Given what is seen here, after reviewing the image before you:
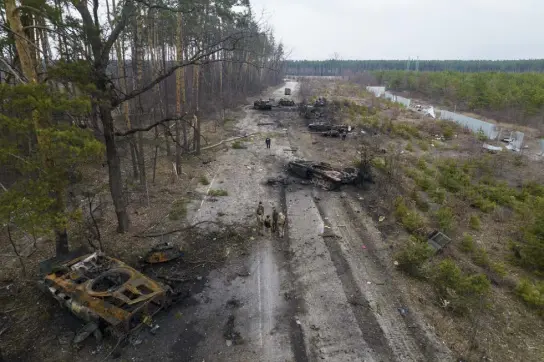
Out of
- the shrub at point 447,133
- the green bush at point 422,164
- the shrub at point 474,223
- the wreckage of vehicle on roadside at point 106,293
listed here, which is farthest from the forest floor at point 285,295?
the shrub at point 447,133

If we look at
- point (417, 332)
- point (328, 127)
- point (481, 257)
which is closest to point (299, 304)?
point (417, 332)

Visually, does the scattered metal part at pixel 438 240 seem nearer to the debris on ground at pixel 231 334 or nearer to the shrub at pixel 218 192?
the debris on ground at pixel 231 334

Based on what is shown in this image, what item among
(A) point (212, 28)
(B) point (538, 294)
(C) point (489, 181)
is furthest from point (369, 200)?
(A) point (212, 28)

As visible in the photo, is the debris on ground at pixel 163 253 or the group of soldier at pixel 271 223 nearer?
the debris on ground at pixel 163 253

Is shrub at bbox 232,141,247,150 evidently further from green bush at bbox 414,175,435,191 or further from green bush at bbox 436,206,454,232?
green bush at bbox 436,206,454,232

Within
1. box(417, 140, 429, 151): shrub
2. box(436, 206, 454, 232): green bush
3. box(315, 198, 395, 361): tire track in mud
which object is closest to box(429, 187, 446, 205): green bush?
box(436, 206, 454, 232): green bush

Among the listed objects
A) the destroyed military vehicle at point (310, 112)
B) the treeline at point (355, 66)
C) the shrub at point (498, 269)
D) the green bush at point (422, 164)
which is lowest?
the shrub at point (498, 269)

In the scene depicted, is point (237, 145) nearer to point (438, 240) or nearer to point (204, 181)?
point (204, 181)
